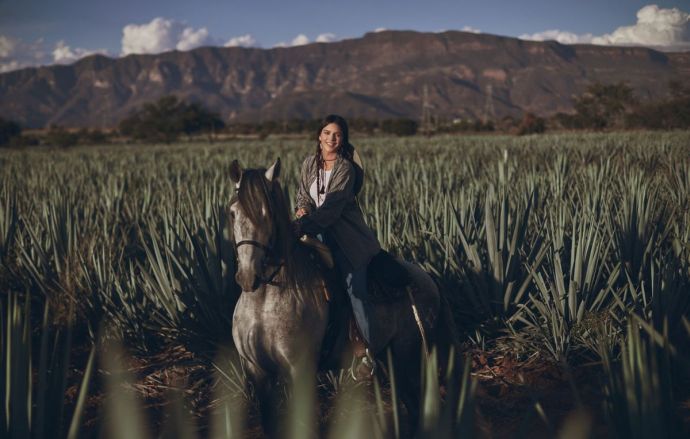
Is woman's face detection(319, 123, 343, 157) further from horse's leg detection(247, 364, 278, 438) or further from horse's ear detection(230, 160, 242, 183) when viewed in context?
horse's leg detection(247, 364, 278, 438)

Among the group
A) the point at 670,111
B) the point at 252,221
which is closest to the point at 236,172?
the point at 252,221

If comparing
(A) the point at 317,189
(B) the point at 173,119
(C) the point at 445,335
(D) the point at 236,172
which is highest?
(B) the point at 173,119

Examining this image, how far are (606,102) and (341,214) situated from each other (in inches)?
2156

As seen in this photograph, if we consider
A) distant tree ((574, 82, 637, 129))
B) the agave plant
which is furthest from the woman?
distant tree ((574, 82, 637, 129))

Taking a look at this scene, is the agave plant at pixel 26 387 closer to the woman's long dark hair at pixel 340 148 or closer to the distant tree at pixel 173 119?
the woman's long dark hair at pixel 340 148

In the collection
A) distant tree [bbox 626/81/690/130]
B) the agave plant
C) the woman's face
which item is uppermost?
distant tree [bbox 626/81/690/130]

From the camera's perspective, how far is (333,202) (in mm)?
2367

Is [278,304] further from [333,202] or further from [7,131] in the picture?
[7,131]

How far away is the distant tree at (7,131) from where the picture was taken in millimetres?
41594

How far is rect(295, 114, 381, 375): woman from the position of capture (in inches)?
92.7

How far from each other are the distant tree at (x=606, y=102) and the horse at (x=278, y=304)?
4902cm

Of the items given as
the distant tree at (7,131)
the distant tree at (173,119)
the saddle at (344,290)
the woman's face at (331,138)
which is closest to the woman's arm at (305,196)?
the woman's face at (331,138)

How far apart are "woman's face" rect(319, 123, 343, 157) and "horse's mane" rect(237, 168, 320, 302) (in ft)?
1.52

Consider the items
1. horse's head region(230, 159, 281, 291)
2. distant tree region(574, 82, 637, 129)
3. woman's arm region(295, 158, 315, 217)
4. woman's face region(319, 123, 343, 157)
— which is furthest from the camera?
distant tree region(574, 82, 637, 129)
